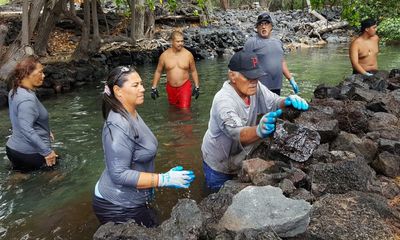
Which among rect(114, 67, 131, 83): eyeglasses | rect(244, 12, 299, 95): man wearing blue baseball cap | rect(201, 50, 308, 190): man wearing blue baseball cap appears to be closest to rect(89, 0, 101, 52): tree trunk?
rect(244, 12, 299, 95): man wearing blue baseball cap

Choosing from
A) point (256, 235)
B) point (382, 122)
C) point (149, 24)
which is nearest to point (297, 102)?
point (382, 122)

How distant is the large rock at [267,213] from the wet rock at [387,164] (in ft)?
4.83

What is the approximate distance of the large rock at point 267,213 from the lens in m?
2.62

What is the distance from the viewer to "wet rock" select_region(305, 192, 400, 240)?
8.34 ft

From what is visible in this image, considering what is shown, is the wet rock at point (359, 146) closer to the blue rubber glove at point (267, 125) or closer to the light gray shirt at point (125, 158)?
the blue rubber glove at point (267, 125)

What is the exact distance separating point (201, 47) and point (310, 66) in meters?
6.94

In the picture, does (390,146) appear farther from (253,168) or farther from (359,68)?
(359,68)

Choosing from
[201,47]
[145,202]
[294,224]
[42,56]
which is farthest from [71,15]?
[294,224]

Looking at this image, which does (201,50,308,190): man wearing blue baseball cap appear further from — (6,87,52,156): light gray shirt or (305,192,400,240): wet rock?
(6,87,52,156): light gray shirt

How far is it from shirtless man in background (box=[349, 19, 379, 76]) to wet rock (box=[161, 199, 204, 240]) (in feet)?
20.2

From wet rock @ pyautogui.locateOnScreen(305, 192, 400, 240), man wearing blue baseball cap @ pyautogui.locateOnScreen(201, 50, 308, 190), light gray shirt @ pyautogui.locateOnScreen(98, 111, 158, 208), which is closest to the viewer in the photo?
wet rock @ pyautogui.locateOnScreen(305, 192, 400, 240)

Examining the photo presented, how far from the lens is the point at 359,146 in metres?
4.09

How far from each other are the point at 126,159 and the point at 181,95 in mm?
6145

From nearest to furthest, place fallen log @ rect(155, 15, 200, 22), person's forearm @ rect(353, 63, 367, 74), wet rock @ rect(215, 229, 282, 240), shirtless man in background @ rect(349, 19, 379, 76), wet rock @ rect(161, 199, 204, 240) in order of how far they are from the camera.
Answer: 1. wet rock @ rect(215, 229, 282, 240)
2. wet rock @ rect(161, 199, 204, 240)
3. shirtless man in background @ rect(349, 19, 379, 76)
4. person's forearm @ rect(353, 63, 367, 74)
5. fallen log @ rect(155, 15, 200, 22)
